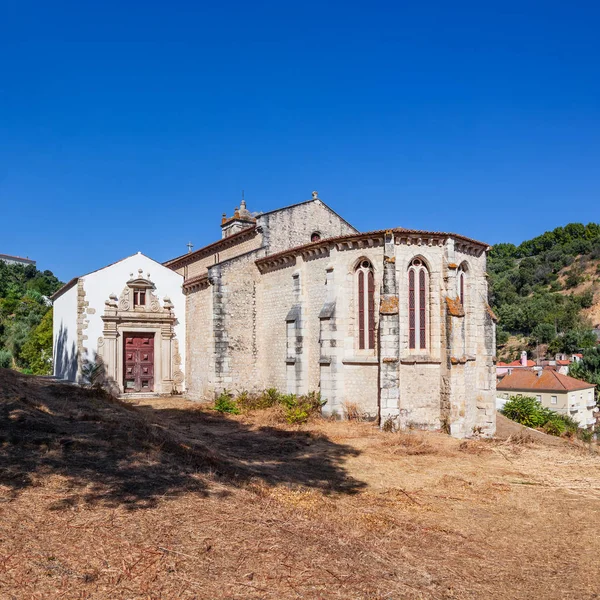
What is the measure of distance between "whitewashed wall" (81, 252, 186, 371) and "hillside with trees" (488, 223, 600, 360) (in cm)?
4941

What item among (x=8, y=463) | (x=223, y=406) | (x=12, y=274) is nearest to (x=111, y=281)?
(x=223, y=406)

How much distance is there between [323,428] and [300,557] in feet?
34.8

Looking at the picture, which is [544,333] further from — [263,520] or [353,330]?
[263,520]

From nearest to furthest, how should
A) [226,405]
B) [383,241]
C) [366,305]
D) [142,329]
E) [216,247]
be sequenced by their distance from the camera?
[383,241] → [366,305] → [226,405] → [142,329] → [216,247]

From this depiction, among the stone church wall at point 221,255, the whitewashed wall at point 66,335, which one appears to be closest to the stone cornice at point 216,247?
the stone church wall at point 221,255

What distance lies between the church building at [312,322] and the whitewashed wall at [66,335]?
0.10 metres

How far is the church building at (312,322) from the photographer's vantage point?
55.7 ft

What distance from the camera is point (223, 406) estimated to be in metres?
19.1

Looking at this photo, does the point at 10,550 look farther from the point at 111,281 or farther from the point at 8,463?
the point at 111,281

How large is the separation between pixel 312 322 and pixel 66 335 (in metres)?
12.8

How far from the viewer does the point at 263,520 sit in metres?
6.57

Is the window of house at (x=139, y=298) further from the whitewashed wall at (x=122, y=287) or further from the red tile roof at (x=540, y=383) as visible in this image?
the red tile roof at (x=540, y=383)

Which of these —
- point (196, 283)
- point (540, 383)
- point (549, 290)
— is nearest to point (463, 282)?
point (196, 283)

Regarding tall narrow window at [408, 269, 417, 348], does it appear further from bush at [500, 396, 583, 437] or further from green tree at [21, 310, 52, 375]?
green tree at [21, 310, 52, 375]
